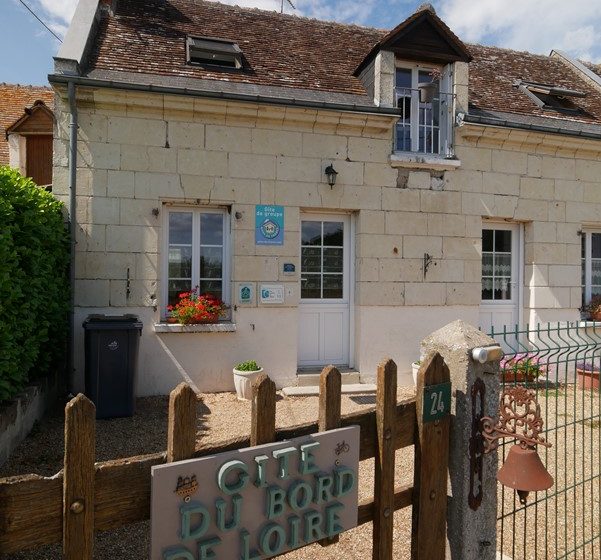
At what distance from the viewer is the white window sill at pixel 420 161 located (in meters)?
7.61

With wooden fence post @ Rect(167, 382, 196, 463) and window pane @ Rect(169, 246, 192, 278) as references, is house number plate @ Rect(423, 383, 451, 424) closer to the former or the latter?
wooden fence post @ Rect(167, 382, 196, 463)

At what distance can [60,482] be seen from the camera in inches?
57.3

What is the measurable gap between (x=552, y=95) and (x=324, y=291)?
6.34 m

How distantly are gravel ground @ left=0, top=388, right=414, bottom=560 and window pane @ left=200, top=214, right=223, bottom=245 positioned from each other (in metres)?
2.29

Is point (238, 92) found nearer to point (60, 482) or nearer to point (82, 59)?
point (82, 59)

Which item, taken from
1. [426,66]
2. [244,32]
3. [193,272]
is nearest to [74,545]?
[193,272]

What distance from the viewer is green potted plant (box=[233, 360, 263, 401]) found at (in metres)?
6.56

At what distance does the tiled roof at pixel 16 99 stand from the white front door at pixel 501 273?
1085 cm

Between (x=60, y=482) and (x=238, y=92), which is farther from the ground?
(x=238, y=92)

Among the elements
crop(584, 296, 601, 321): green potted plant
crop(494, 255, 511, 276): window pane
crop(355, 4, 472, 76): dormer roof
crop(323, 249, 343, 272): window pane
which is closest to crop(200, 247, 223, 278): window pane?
crop(323, 249, 343, 272): window pane

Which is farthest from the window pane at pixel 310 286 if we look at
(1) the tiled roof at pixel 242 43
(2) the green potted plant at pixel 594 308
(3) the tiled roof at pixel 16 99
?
(3) the tiled roof at pixel 16 99

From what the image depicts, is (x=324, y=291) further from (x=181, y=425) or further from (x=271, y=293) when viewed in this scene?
(x=181, y=425)

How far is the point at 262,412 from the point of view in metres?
1.75

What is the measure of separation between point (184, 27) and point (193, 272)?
15.1 ft
